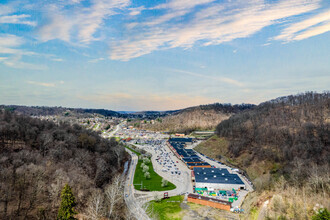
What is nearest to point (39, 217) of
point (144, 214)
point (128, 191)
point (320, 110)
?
point (144, 214)

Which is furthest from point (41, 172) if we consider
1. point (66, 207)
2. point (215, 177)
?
point (215, 177)

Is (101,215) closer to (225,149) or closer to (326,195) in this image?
(326,195)

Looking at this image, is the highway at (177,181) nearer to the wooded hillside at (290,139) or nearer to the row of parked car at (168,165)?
the row of parked car at (168,165)

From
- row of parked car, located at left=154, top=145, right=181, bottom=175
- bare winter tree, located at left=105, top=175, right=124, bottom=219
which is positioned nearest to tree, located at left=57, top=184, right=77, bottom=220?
bare winter tree, located at left=105, top=175, right=124, bottom=219

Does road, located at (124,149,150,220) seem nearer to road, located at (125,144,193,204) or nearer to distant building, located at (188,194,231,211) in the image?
road, located at (125,144,193,204)

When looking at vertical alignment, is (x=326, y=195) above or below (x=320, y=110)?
below

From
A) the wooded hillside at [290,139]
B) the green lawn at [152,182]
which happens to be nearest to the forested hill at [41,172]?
the green lawn at [152,182]
